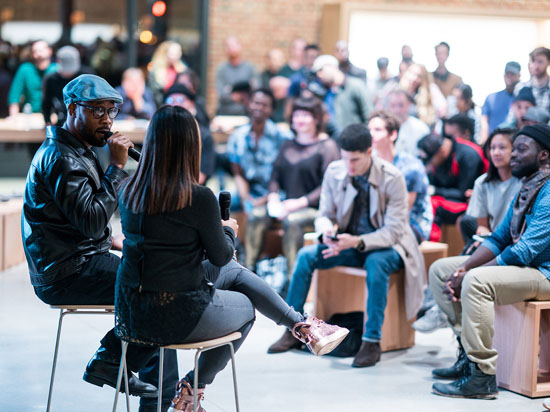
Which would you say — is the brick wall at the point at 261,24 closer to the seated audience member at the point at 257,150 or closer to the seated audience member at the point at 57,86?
the seated audience member at the point at 57,86

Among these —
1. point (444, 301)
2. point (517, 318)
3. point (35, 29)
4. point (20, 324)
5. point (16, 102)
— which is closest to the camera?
point (517, 318)

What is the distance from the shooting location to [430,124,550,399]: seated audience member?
3959 mm

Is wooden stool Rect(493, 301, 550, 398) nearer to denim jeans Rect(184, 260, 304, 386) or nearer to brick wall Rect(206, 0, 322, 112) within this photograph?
denim jeans Rect(184, 260, 304, 386)

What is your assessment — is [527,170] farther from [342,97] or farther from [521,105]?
[342,97]

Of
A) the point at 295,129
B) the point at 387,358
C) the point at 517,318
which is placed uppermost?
the point at 295,129

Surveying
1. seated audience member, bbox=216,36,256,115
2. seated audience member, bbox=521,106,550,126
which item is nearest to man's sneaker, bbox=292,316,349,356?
seated audience member, bbox=521,106,550,126

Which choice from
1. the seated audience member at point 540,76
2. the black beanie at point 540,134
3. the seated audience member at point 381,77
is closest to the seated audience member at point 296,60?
the seated audience member at point 381,77

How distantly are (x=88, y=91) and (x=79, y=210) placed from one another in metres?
0.48

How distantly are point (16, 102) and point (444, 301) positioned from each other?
6.11m

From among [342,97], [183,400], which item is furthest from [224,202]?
[342,97]

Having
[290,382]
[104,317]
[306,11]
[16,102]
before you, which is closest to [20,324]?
[104,317]

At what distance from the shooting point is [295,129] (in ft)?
20.1

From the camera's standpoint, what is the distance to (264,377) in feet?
13.9

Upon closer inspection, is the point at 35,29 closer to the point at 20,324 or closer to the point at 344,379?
the point at 20,324
